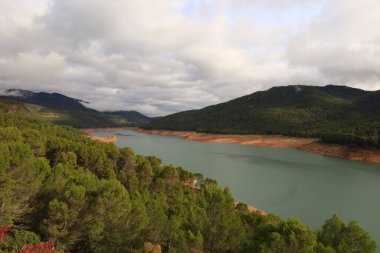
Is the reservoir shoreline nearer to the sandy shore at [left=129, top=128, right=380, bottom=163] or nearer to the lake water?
the sandy shore at [left=129, top=128, right=380, bottom=163]

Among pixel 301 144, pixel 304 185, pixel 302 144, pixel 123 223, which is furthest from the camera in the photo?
pixel 301 144

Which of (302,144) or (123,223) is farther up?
(302,144)

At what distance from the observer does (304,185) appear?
6469 centimetres

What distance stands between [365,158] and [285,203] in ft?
207

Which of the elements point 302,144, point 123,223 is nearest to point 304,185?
point 123,223

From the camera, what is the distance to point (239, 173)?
76.6m

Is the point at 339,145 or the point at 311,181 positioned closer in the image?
the point at 311,181

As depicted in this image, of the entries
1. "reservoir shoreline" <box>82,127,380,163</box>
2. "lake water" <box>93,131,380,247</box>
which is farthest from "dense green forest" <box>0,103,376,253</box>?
"reservoir shoreline" <box>82,127,380,163</box>

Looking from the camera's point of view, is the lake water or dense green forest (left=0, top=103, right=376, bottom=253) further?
the lake water

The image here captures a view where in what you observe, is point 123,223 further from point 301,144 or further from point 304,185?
point 301,144

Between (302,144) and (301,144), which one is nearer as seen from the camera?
(302,144)

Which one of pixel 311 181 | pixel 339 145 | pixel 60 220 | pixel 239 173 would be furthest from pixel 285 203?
pixel 339 145

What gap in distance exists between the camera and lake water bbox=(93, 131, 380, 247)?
4650 centimetres

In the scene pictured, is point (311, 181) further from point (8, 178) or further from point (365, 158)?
point (8, 178)
